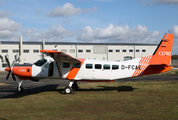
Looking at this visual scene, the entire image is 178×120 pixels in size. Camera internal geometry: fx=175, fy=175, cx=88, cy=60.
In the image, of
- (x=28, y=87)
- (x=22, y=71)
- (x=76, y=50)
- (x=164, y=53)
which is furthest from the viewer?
(x=76, y=50)

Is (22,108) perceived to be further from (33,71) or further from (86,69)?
(86,69)

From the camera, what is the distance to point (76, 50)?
64.1 m

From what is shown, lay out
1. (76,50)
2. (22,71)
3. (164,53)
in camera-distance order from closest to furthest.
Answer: (22,71)
(164,53)
(76,50)

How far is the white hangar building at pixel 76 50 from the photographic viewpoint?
59.5 meters

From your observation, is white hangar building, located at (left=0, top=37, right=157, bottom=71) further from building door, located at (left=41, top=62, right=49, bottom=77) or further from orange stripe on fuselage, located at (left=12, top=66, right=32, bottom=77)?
building door, located at (left=41, top=62, right=49, bottom=77)

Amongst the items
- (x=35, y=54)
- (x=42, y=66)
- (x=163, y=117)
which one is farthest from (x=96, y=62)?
(x=35, y=54)

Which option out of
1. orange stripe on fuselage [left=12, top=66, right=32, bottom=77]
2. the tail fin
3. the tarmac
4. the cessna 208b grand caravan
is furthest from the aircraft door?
orange stripe on fuselage [left=12, top=66, right=32, bottom=77]

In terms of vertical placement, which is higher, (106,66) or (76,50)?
(76,50)

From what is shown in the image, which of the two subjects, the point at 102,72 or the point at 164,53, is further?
the point at 164,53

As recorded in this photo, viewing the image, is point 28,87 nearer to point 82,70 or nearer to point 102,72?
point 82,70

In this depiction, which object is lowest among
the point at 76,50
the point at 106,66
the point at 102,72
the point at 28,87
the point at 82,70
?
the point at 28,87

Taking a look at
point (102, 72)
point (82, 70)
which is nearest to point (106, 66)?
point (102, 72)

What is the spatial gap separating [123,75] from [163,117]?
727cm

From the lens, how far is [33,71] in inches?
581
